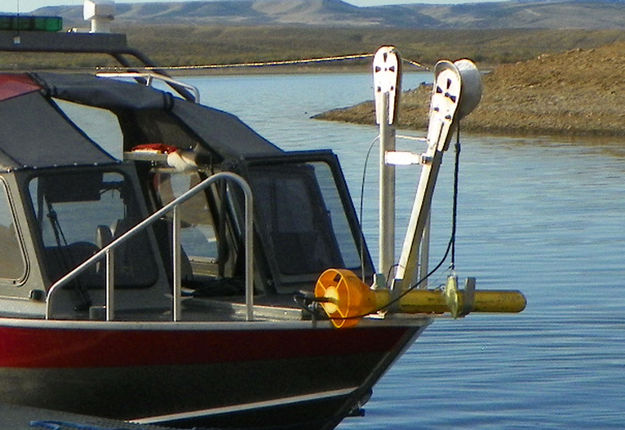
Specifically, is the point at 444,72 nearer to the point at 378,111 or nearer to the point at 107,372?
the point at 378,111

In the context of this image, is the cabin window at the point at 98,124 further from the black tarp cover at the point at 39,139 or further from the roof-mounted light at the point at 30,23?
the roof-mounted light at the point at 30,23

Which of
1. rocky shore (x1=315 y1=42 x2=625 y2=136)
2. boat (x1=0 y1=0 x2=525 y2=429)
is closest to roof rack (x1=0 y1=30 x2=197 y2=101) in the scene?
boat (x1=0 y1=0 x2=525 y2=429)

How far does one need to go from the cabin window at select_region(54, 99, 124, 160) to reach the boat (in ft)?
0.03

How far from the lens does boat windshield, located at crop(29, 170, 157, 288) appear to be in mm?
7895

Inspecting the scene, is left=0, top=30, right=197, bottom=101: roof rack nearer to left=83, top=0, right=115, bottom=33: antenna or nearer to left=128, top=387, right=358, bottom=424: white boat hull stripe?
left=83, top=0, right=115, bottom=33: antenna

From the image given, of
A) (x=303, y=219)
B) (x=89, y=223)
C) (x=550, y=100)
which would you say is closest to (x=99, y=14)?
(x=89, y=223)

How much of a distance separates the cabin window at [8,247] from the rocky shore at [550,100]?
28.2m

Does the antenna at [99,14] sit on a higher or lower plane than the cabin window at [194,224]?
higher

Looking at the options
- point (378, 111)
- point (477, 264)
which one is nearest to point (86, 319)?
point (378, 111)

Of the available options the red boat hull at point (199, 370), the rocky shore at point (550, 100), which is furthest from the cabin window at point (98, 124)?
the rocky shore at point (550, 100)

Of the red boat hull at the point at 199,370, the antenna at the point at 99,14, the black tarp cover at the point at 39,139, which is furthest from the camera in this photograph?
the antenna at the point at 99,14

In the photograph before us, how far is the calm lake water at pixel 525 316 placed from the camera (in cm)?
983

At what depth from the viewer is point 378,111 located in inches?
290

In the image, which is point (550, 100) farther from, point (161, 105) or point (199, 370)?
point (199, 370)
